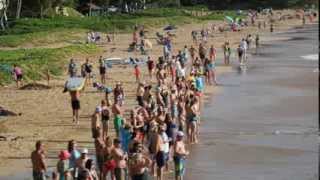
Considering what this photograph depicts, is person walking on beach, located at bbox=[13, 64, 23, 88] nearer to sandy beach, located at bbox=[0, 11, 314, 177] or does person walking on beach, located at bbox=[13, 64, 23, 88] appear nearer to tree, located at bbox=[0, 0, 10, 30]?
sandy beach, located at bbox=[0, 11, 314, 177]

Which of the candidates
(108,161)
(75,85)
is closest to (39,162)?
(108,161)

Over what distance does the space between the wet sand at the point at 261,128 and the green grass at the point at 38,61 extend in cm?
861

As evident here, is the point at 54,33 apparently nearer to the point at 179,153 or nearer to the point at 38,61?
the point at 38,61

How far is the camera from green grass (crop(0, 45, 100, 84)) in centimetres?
3406

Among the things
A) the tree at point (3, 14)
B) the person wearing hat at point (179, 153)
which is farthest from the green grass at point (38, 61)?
the tree at point (3, 14)

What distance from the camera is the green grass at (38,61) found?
34062 mm

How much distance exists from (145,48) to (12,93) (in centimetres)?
1938

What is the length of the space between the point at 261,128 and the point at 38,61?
16972 mm

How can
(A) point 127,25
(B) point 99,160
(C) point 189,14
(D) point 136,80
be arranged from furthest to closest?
(C) point 189,14, (A) point 127,25, (D) point 136,80, (B) point 99,160

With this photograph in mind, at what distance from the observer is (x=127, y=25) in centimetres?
6862

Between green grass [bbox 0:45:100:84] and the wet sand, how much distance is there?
861cm

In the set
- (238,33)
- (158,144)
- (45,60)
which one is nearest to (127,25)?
(238,33)

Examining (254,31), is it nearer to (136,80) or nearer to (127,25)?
(127,25)

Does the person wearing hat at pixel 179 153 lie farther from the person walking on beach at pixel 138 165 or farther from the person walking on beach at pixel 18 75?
the person walking on beach at pixel 18 75
